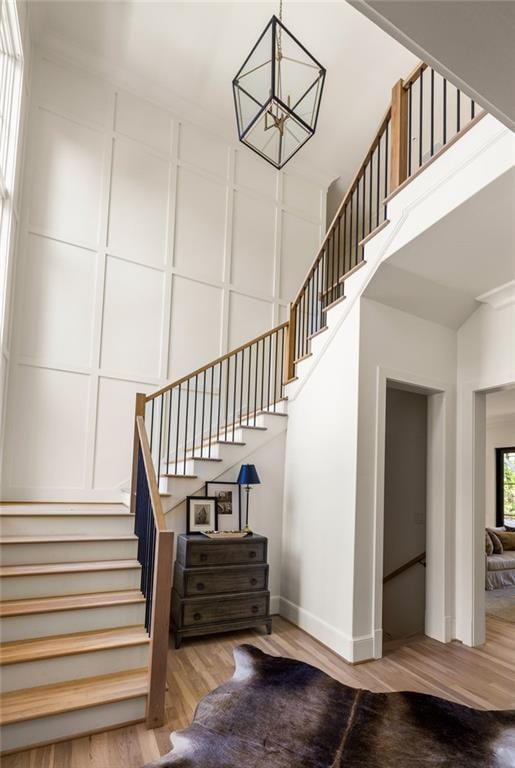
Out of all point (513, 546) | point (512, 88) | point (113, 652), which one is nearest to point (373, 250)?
point (512, 88)

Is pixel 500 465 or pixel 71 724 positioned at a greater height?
pixel 500 465

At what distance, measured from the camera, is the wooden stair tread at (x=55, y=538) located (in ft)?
10.3

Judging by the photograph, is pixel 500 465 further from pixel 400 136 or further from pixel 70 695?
pixel 70 695

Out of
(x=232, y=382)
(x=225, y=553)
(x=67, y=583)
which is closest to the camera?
(x=67, y=583)

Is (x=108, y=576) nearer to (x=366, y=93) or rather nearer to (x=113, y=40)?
(x=113, y=40)

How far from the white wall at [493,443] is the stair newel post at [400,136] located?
718 cm

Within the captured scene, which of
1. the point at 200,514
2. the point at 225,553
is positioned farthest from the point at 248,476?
the point at 225,553

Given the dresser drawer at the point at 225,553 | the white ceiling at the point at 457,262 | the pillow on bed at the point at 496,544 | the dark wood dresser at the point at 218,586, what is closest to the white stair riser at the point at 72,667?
the dark wood dresser at the point at 218,586

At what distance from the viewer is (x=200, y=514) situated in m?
4.18

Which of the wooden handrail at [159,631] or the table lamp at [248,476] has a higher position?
the table lamp at [248,476]

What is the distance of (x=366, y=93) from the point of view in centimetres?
565

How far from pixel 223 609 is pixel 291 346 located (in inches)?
108

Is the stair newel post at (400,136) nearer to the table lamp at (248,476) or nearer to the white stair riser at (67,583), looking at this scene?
the table lamp at (248,476)

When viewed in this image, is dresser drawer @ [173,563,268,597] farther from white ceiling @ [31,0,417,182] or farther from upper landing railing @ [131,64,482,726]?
white ceiling @ [31,0,417,182]
